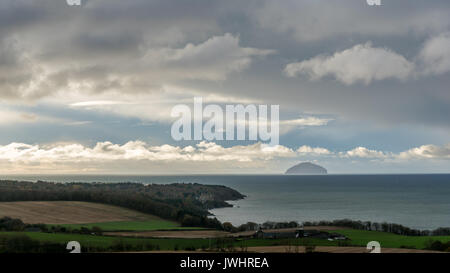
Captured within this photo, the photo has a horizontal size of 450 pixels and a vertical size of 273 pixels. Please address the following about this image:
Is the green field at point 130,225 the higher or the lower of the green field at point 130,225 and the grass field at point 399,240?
the lower

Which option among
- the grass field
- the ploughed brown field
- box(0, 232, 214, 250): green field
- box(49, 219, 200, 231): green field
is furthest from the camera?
the ploughed brown field

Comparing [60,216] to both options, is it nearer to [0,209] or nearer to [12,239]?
[0,209]

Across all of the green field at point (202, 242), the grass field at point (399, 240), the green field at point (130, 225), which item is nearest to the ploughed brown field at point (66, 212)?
the green field at point (130, 225)

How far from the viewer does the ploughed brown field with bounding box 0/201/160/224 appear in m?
45.9

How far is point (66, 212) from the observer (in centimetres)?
5081

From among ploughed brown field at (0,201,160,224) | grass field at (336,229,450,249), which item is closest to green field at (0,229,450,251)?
grass field at (336,229,450,249)

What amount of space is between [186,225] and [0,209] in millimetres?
22634

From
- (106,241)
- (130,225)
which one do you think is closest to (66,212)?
(130,225)

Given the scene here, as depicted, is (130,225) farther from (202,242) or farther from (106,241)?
(202,242)

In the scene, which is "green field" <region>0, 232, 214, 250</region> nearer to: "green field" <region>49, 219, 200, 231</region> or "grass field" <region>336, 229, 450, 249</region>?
"green field" <region>49, 219, 200, 231</region>

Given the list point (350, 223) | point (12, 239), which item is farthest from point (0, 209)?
point (350, 223)

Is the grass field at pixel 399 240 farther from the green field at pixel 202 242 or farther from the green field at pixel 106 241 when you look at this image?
the green field at pixel 106 241

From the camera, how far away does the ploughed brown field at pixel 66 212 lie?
45.9m
